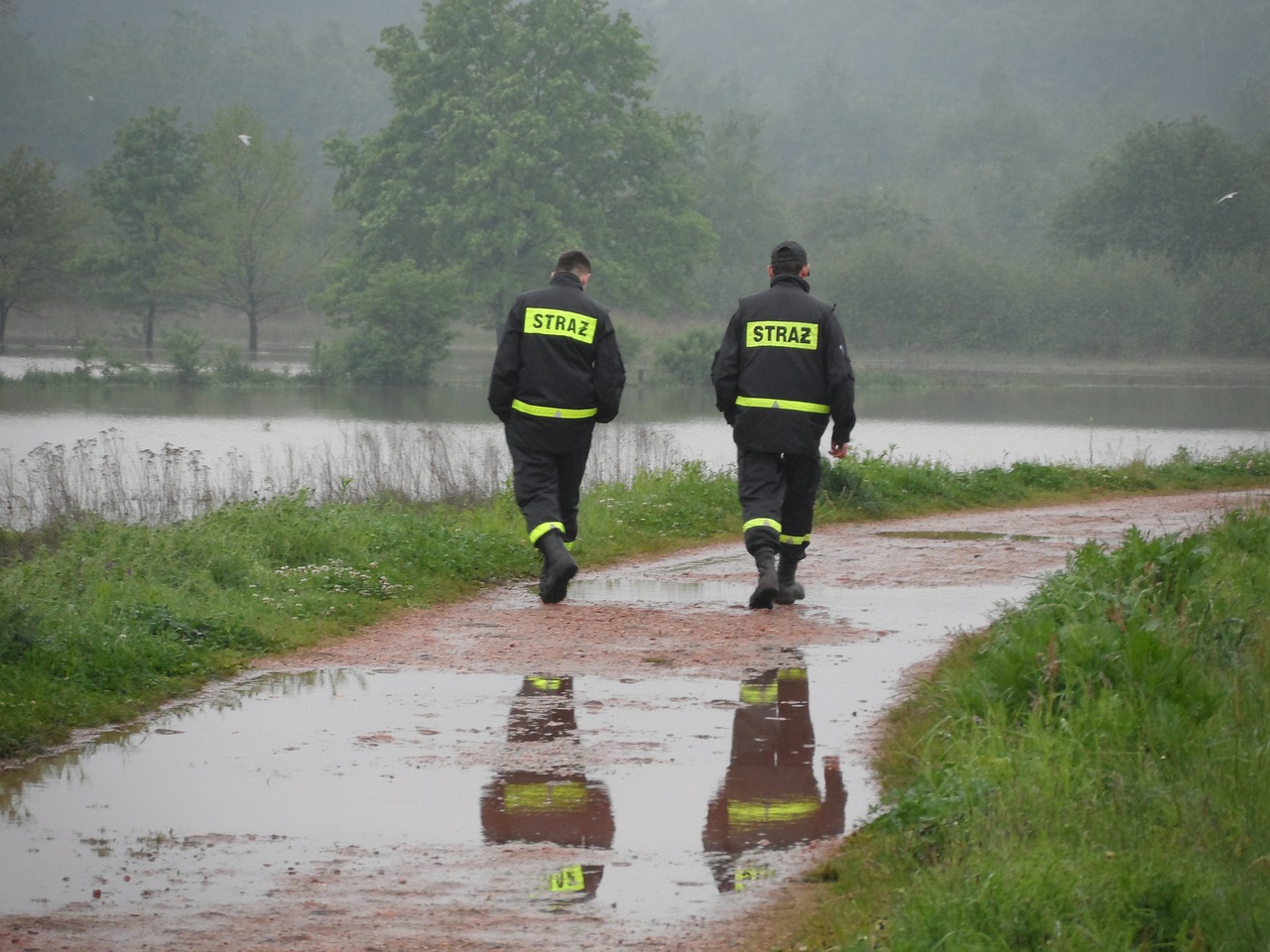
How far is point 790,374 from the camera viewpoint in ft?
31.6

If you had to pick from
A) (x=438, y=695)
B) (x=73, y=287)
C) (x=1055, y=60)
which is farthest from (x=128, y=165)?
(x=1055, y=60)

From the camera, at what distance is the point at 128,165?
221ft

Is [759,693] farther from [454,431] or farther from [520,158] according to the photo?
[520,158]

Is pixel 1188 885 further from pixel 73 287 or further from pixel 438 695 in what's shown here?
pixel 73 287

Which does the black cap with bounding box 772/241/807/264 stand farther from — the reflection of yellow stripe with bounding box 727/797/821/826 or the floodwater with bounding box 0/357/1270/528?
the floodwater with bounding box 0/357/1270/528

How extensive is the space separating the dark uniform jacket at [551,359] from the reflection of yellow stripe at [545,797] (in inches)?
164

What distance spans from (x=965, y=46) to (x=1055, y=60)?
9.93 m

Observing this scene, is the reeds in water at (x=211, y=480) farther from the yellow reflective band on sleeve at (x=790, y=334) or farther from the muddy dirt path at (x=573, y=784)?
the muddy dirt path at (x=573, y=784)

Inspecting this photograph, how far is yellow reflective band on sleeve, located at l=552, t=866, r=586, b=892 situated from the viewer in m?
4.77

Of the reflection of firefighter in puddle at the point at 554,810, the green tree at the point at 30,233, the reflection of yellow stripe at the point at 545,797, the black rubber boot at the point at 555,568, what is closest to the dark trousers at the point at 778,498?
the black rubber boot at the point at 555,568

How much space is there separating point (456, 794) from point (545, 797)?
0.32m

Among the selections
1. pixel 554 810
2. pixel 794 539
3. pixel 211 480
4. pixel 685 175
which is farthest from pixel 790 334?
pixel 685 175

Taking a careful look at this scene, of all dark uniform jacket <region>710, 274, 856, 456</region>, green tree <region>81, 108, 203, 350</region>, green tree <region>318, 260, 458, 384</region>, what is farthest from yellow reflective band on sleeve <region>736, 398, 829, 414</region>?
green tree <region>81, 108, 203, 350</region>

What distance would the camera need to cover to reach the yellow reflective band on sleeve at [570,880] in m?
4.77
